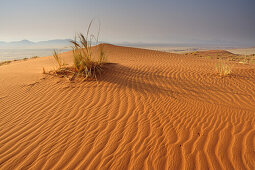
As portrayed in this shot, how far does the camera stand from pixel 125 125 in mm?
2998

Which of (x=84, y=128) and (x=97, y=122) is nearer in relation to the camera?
(x=84, y=128)

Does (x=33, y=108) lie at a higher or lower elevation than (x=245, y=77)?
lower

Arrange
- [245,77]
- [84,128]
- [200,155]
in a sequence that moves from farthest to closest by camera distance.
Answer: [245,77] < [84,128] < [200,155]

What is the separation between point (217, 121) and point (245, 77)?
4.47 meters

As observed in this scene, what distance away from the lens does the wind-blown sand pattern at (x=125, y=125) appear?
2.21 m

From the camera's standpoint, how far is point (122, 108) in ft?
12.0

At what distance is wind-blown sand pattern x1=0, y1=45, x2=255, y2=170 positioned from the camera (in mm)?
2213

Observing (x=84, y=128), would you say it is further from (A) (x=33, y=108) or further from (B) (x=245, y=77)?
(B) (x=245, y=77)

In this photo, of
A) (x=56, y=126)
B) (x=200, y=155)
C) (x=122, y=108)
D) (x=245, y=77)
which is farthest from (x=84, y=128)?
(x=245, y=77)

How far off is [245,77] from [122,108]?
226 inches

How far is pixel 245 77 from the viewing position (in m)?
6.37

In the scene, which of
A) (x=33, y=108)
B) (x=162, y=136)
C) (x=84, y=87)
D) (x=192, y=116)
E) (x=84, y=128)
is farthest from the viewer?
(x=84, y=87)

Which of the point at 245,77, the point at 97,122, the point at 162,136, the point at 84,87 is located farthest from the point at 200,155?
the point at 245,77

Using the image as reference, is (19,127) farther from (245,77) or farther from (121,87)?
(245,77)
